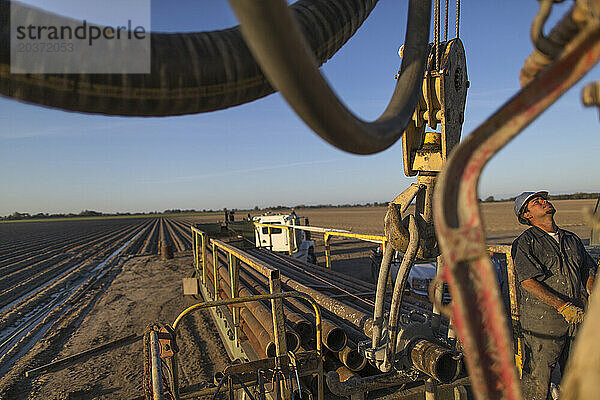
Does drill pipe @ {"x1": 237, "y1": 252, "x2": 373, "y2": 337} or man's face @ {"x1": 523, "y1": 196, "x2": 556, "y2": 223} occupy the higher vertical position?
man's face @ {"x1": 523, "y1": 196, "x2": 556, "y2": 223}

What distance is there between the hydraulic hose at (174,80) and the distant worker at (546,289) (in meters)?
3.02

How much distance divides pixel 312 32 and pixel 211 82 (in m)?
0.31

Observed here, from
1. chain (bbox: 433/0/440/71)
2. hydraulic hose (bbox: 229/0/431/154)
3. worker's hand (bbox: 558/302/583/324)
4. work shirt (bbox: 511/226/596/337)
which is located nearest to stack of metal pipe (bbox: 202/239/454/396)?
work shirt (bbox: 511/226/596/337)

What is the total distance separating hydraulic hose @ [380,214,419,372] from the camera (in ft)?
6.25

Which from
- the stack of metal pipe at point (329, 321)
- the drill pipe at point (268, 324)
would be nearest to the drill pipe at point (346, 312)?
the stack of metal pipe at point (329, 321)

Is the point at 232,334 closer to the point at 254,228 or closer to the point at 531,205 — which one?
the point at 531,205

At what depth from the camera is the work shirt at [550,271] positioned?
3064 mm

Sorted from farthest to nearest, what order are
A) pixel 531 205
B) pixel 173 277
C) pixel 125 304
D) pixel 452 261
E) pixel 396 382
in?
pixel 173 277, pixel 125 304, pixel 531 205, pixel 396 382, pixel 452 261

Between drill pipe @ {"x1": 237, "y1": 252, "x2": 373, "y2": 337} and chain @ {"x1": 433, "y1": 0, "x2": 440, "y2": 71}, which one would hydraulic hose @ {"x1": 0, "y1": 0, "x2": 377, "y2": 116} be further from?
drill pipe @ {"x1": 237, "y1": 252, "x2": 373, "y2": 337}

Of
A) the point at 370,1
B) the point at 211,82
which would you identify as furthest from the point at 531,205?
the point at 211,82

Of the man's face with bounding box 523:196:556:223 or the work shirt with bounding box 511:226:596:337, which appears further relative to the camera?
the man's face with bounding box 523:196:556:223

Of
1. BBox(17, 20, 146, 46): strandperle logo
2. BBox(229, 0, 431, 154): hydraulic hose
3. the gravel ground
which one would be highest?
BBox(17, 20, 146, 46): strandperle logo

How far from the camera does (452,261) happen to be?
0.67m

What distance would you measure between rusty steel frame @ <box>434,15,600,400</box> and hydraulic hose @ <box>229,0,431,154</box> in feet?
0.73
